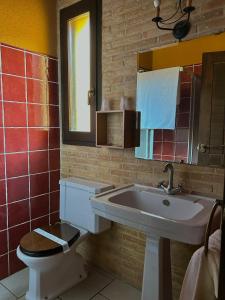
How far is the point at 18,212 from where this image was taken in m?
2.03

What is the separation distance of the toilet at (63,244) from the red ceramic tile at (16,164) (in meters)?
0.36

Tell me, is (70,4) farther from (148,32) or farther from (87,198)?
(87,198)

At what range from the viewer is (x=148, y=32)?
5.37 feet

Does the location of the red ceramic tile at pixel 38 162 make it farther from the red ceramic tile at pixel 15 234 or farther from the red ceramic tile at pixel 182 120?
the red ceramic tile at pixel 182 120

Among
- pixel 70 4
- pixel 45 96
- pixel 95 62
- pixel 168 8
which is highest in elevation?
pixel 70 4

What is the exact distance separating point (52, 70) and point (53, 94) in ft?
0.71

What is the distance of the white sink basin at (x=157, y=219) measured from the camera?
1.10 meters

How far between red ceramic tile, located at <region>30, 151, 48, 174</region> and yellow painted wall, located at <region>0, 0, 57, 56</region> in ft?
2.96

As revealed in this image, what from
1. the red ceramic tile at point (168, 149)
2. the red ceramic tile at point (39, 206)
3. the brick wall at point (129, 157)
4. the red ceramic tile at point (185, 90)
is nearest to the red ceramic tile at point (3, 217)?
the red ceramic tile at point (39, 206)

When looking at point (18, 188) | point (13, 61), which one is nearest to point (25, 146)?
point (18, 188)

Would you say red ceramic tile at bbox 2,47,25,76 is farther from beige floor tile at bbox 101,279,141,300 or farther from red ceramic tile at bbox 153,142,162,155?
beige floor tile at bbox 101,279,141,300

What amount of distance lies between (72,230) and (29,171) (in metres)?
0.65

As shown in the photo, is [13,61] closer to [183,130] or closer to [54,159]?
[54,159]

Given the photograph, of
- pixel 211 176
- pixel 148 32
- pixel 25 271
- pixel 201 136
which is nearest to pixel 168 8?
pixel 148 32
